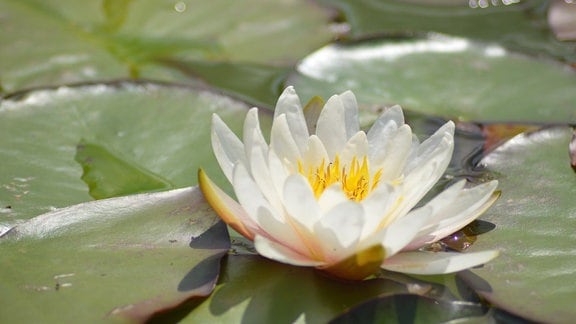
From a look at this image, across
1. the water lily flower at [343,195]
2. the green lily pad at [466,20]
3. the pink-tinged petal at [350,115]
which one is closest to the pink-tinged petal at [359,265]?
the water lily flower at [343,195]

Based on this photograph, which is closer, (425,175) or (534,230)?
(425,175)

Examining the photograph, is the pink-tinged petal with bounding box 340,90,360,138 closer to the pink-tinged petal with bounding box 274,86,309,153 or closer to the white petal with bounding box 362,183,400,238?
the pink-tinged petal with bounding box 274,86,309,153

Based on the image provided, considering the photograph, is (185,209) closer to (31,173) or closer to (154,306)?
(154,306)

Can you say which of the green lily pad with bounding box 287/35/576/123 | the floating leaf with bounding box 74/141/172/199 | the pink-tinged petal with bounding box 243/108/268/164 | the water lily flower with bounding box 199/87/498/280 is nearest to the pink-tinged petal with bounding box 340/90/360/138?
the water lily flower with bounding box 199/87/498/280

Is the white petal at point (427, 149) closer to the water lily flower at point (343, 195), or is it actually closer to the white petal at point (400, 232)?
the water lily flower at point (343, 195)

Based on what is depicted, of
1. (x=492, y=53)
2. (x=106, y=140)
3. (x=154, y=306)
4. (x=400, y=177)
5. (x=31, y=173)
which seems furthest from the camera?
(x=492, y=53)

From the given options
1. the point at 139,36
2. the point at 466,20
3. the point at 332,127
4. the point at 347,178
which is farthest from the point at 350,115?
the point at 466,20

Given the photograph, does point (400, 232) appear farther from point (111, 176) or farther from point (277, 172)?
point (111, 176)

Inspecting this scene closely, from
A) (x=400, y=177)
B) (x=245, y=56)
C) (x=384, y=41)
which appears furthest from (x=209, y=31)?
(x=400, y=177)
